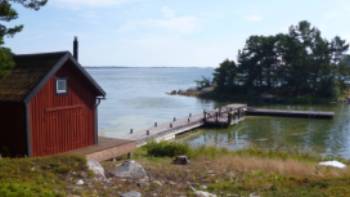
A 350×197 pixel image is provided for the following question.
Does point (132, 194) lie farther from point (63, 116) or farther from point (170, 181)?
point (63, 116)

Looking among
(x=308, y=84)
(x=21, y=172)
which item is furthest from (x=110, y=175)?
(x=308, y=84)

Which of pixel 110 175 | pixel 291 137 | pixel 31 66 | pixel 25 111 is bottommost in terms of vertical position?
pixel 291 137

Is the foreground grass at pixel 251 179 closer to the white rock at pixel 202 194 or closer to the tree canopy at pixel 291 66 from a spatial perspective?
the white rock at pixel 202 194

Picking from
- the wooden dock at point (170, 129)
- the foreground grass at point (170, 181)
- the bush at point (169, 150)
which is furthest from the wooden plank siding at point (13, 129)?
the foreground grass at point (170, 181)

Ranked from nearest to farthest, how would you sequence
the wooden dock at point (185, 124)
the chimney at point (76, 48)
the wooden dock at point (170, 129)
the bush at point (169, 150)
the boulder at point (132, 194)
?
the boulder at point (132, 194) < the bush at point (169, 150) < the wooden dock at point (170, 129) < the chimney at point (76, 48) < the wooden dock at point (185, 124)

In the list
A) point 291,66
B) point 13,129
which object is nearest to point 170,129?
point 13,129

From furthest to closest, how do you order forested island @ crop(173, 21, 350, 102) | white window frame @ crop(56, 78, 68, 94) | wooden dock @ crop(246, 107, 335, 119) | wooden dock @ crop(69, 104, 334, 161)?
forested island @ crop(173, 21, 350, 102) → wooden dock @ crop(246, 107, 335, 119) → wooden dock @ crop(69, 104, 334, 161) → white window frame @ crop(56, 78, 68, 94)

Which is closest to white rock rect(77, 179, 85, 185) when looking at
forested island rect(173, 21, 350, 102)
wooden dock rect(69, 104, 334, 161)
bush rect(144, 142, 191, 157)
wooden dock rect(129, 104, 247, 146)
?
wooden dock rect(69, 104, 334, 161)

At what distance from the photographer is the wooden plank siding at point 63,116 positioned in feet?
51.0

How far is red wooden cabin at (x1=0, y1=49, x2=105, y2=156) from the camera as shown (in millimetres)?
15211

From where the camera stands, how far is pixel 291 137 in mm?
36062

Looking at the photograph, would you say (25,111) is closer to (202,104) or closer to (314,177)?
(314,177)

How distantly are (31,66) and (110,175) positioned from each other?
27.0ft

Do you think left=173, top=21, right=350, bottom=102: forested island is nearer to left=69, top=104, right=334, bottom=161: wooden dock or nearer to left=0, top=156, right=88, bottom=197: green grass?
left=69, top=104, right=334, bottom=161: wooden dock
